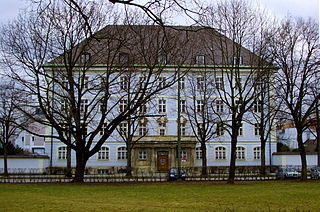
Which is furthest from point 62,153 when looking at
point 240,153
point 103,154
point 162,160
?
point 240,153

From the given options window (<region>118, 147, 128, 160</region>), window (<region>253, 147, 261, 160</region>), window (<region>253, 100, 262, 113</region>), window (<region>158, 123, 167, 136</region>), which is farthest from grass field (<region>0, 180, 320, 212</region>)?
window (<region>253, 147, 261, 160</region>)

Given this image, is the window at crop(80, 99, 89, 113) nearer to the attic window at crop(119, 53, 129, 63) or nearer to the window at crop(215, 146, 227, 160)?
the attic window at crop(119, 53, 129, 63)

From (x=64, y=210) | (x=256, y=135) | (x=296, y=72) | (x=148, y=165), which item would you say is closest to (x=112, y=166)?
(x=148, y=165)

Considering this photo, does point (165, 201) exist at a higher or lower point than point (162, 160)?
higher

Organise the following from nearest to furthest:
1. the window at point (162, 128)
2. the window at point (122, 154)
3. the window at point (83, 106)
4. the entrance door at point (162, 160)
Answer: the window at point (83, 106) < the entrance door at point (162, 160) < the window at point (122, 154) < the window at point (162, 128)

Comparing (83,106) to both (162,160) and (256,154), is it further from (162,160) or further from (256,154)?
(256,154)

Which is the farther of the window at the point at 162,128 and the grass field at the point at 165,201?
the window at the point at 162,128

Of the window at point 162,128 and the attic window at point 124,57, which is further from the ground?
the attic window at point 124,57

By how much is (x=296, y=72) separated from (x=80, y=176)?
1792 centimetres

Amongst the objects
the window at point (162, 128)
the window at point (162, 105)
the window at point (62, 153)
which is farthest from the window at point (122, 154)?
the window at point (162, 105)

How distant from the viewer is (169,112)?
62.5 m

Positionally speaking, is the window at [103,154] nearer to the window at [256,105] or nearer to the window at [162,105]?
the window at [162,105]

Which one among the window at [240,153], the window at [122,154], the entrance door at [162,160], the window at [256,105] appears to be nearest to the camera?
the window at [256,105]

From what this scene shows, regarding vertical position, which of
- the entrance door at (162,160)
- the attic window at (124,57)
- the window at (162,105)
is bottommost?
the entrance door at (162,160)
